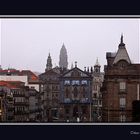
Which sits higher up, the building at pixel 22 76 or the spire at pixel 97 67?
the spire at pixel 97 67

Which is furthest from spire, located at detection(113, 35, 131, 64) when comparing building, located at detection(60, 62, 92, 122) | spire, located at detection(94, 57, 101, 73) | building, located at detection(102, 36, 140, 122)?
building, located at detection(60, 62, 92, 122)

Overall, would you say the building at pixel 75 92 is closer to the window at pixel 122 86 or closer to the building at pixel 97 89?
the building at pixel 97 89

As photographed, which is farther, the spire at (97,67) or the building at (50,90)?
the building at (50,90)

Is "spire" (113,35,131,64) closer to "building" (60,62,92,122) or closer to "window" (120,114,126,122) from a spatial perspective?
"building" (60,62,92,122)

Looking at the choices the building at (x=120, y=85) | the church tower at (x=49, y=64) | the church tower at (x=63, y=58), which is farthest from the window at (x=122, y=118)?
the church tower at (x=49, y=64)

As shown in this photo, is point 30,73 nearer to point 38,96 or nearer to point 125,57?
point 38,96

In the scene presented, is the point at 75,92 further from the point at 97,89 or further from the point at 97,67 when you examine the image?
the point at 97,67

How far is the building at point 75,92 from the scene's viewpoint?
477 centimetres

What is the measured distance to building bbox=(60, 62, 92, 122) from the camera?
4.77 m

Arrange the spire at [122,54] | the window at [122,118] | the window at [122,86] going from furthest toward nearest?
1. the window at [122,86]
2. the spire at [122,54]
3. the window at [122,118]

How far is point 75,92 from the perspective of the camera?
4848 millimetres
